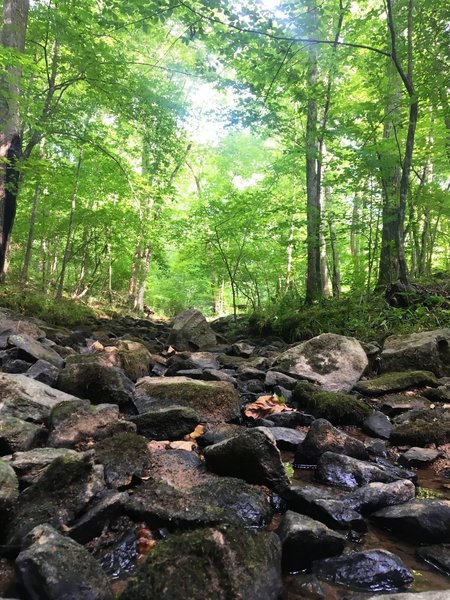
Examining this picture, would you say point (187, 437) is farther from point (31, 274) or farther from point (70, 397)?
point (31, 274)

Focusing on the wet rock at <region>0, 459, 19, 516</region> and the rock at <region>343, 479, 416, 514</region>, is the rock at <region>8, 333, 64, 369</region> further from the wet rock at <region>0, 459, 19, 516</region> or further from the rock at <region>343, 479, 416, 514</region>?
the rock at <region>343, 479, 416, 514</region>

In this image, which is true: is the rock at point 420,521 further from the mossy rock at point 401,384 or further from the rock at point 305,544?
the mossy rock at point 401,384

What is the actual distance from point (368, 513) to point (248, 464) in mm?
822

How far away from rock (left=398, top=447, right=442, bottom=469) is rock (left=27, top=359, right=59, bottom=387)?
11.8ft

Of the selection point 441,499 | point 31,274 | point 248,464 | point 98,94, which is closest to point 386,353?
point 441,499

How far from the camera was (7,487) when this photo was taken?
7.12 feet

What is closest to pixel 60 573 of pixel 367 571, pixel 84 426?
pixel 367 571

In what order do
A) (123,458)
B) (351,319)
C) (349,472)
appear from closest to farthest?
(123,458) → (349,472) → (351,319)

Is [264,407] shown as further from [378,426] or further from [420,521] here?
[420,521]

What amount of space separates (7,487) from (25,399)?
1.53 meters

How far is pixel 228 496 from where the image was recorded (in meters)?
2.53

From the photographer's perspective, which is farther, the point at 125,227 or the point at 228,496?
the point at 125,227

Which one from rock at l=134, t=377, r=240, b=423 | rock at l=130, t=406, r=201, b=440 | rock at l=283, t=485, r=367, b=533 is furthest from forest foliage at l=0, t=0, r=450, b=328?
rock at l=283, t=485, r=367, b=533

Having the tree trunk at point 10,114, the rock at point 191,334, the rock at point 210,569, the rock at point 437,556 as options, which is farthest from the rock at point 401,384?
the tree trunk at point 10,114
